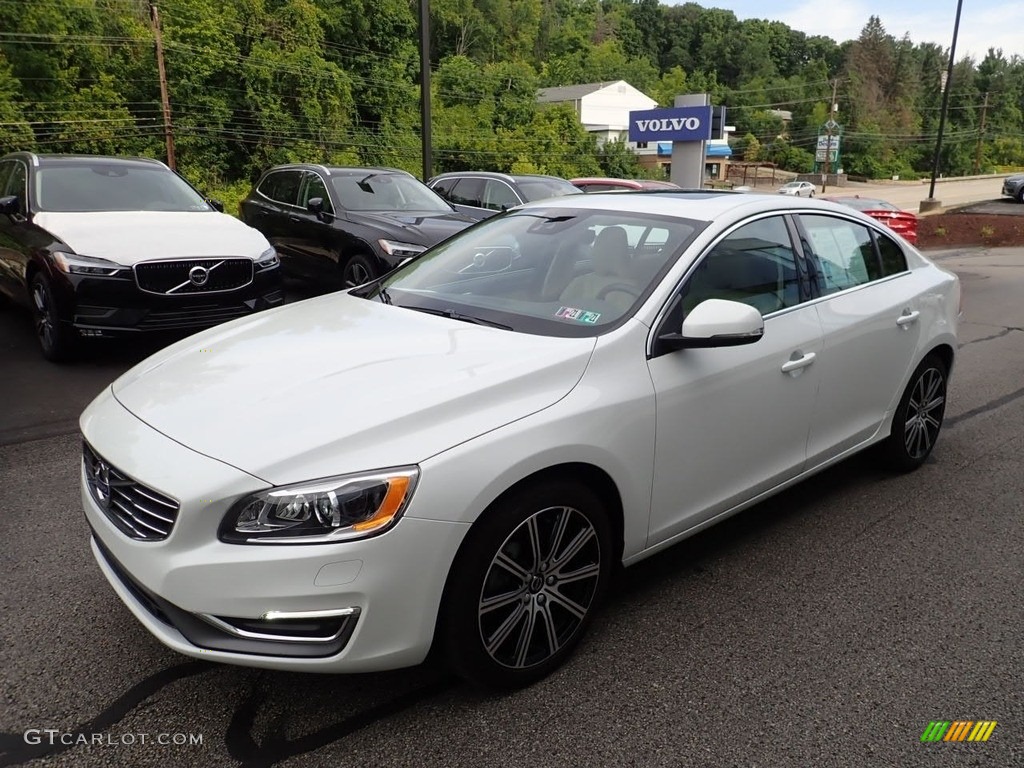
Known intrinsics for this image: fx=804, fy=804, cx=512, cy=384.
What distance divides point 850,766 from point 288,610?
1679 millimetres

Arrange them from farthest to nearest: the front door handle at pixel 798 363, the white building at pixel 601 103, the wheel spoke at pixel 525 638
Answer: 1. the white building at pixel 601 103
2. the front door handle at pixel 798 363
3. the wheel spoke at pixel 525 638

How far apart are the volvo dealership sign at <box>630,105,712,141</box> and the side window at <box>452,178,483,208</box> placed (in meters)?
16.5

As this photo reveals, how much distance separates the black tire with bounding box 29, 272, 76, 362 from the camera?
638cm

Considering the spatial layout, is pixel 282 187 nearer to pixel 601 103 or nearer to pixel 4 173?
pixel 4 173

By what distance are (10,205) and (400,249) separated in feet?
11.4

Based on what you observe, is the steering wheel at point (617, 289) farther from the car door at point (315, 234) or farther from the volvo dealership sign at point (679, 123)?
the volvo dealership sign at point (679, 123)

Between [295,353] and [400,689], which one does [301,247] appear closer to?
[295,353]

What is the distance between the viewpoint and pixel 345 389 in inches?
102

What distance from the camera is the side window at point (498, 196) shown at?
1180 centimetres

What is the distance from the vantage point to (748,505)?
3.47 metres

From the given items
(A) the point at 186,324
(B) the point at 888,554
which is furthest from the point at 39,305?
(B) the point at 888,554

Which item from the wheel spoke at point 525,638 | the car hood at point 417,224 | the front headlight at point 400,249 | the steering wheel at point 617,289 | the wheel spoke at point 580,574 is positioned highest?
the steering wheel at point 617,289

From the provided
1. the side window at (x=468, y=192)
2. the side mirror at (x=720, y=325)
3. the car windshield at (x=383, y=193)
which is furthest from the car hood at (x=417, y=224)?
the side mirror at (x=720, y=325)

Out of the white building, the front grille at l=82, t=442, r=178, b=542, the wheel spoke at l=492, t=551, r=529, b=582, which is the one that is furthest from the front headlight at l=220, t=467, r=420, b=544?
the white building
